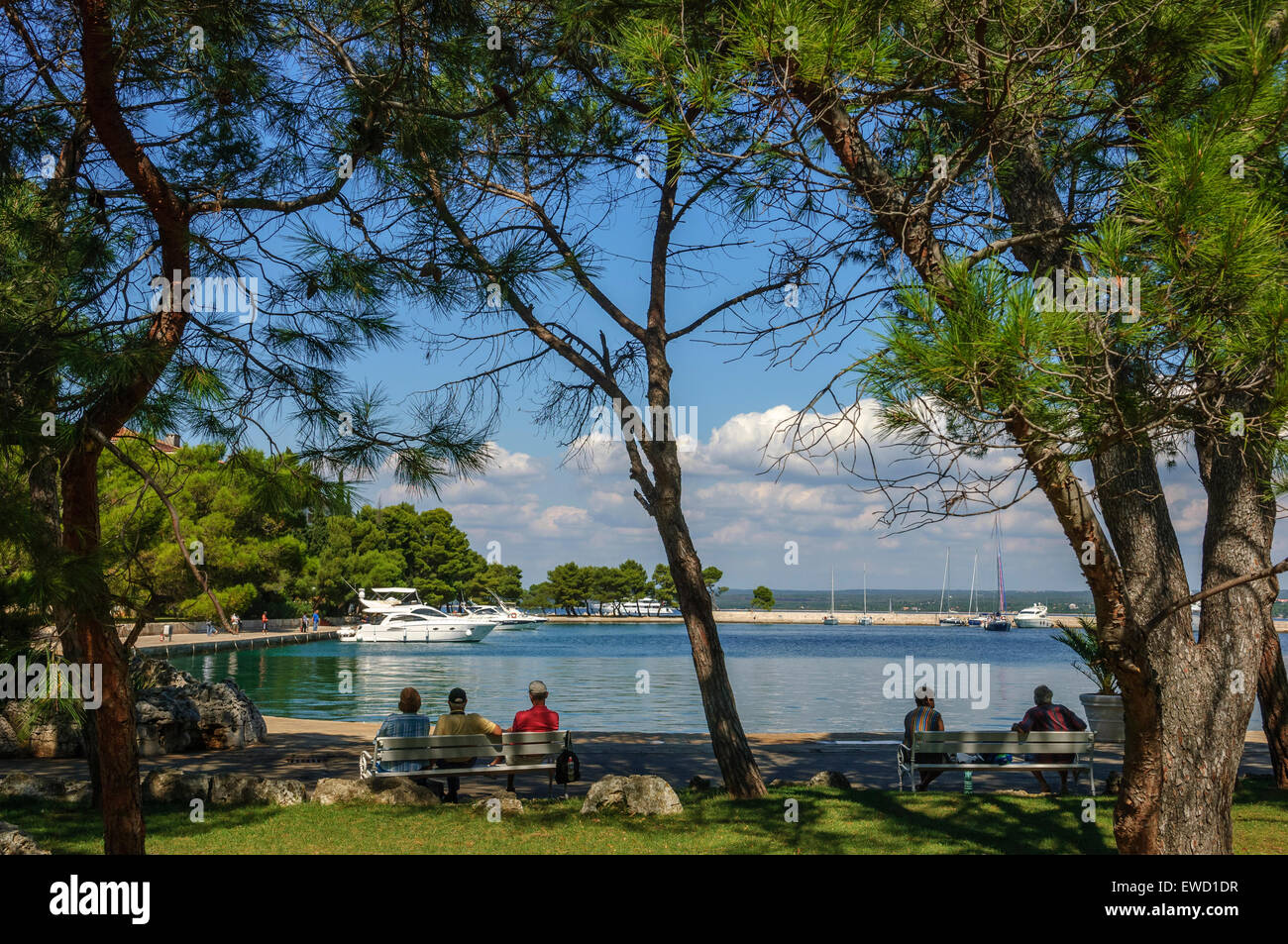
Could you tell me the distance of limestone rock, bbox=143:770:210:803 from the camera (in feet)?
22.9

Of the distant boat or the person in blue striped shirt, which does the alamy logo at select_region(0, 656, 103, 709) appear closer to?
the person in blue striped shirt

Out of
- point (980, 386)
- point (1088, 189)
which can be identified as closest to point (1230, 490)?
point (1088, 189)

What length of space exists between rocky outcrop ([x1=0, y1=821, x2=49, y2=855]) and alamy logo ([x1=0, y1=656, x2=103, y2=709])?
Answer: 114 cm

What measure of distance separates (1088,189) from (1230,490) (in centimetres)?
170

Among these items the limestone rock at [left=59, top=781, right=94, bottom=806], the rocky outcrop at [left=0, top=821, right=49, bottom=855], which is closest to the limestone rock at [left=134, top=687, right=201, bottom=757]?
the limestone rock at [left=59, top=781, right=94, bottom=806]

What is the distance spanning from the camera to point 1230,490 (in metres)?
4.68

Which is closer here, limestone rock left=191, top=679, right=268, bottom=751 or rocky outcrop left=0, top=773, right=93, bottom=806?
rocky outcrop left=0, top=773, right=93, bottom=806

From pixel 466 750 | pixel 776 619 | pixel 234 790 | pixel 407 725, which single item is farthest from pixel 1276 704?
pixel 776 619

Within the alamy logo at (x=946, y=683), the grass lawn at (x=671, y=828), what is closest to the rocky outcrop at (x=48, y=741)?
the grass lawn at (x=671, y=828)

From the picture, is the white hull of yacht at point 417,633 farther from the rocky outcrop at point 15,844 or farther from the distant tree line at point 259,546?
the rocky outcrop at point 15,844

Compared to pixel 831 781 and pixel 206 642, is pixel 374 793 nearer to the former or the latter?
pixel 831 781

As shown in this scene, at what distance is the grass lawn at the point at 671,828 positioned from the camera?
18.1 ft
